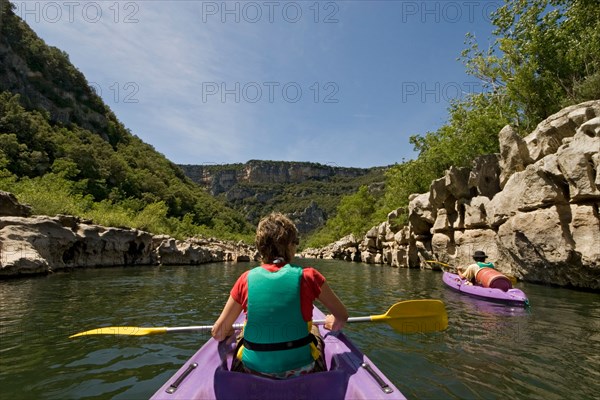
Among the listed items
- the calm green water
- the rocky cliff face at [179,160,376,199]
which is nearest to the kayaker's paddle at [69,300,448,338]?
the calm green water

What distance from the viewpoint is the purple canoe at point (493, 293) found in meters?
8.48

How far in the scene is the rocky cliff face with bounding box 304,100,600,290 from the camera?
10.9 m

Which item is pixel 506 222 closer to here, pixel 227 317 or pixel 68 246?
pixel 227 317

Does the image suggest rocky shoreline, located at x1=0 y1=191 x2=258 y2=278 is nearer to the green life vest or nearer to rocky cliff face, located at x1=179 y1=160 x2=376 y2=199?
the green life vest

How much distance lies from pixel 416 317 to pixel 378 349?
1.21m

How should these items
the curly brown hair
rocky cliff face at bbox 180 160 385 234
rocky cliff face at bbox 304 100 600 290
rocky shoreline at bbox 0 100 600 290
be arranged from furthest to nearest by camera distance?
rocky cliff face at bbox 180 160 385 234, rocky shoreline at bbox 0 100 600 290, rocky cliff face at bbox 304 100 600 290, the curly brown hair

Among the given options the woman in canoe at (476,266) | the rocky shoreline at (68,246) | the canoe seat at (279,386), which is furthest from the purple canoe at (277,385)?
the rocky shoreline at (68,246)

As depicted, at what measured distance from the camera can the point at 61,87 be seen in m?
66.1

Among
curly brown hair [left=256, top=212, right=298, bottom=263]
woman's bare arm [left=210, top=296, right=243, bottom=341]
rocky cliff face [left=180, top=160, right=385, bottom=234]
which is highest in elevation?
rocky cliff face [left=180, top=160, right=385, bottom=234]

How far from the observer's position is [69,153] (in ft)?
158

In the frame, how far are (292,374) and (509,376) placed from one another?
3249 mm

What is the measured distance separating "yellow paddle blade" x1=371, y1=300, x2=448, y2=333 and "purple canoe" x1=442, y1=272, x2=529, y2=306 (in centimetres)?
516

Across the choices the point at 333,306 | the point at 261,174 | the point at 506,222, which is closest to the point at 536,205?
the point at 506,222

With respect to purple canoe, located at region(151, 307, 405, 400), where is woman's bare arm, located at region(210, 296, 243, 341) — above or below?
above
